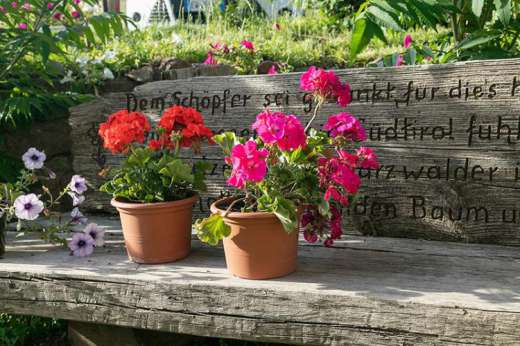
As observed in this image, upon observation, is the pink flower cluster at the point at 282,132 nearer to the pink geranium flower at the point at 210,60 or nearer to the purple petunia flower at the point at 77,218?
the purple petunia flower at the point at 77,218

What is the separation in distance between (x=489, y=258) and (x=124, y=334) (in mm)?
1358

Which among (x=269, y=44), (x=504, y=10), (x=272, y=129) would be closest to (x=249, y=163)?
(x=272, y=129)

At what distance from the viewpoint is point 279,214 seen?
175 centimetres

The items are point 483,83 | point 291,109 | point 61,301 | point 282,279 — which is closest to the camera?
point 282,279

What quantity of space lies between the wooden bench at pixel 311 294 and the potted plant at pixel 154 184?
82 millimetres

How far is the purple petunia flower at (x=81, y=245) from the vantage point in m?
2.26

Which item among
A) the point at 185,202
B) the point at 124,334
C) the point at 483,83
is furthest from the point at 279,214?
the point at 483,83

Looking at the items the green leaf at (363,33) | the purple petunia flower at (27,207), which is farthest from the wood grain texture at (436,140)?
the purple petunia flower at (27,207)

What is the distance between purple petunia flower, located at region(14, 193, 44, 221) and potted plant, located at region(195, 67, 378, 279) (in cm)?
75

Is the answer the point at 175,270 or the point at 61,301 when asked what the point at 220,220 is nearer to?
the point at 175,270

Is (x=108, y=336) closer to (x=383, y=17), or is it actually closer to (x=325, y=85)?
(x=325, y=85)

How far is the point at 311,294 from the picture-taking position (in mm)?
1711

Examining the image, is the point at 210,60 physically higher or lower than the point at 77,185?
higher

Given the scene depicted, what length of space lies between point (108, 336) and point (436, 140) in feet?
4.82
